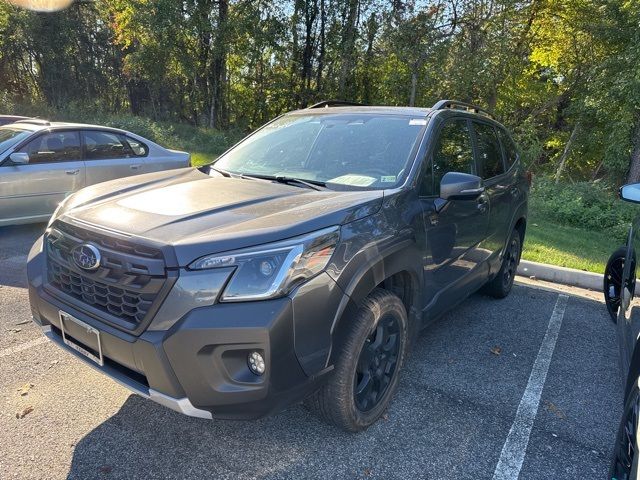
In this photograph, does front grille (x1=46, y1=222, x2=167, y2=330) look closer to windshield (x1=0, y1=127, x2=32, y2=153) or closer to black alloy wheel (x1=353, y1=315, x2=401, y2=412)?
black alloy wheel (x1=353, y1=315, x2=401, y2=412)

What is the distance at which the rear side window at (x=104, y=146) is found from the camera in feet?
21.9

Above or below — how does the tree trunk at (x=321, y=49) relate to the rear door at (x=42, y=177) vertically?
above

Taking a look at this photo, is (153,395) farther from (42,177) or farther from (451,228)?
(42,177)

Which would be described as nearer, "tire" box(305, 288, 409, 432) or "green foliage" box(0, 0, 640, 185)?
"tire" box(305, 288, 409, 432)

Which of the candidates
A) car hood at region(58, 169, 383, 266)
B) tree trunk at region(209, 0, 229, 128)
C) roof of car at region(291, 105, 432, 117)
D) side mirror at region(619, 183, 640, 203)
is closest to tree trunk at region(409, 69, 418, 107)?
tree trunk at region(209, 0, 229, 128)

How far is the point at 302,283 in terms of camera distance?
2066 mm

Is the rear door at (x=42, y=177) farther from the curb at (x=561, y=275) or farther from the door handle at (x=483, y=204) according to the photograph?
the curb at (x=561, y=275)

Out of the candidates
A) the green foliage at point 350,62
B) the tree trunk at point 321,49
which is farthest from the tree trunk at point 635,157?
the tree trunk at point 321,49

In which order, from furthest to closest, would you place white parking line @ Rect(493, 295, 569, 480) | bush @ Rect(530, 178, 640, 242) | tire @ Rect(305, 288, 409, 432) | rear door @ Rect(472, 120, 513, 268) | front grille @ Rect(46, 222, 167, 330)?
bush @ Rect(530, 178, 640, 242) < rear door @ Rect(472, 120, 513, 268) < white parking line @ Rect(493, 295, 569, 480) < tire @ Rect(305, 288, 409, 432) < front grille @ Rect(46, 222, 167, 330)

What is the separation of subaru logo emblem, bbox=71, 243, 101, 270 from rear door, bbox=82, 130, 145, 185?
490 cm

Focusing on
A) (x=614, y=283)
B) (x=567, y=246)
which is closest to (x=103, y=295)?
(x=614, y=283)

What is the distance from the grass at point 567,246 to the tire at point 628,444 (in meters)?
4.45

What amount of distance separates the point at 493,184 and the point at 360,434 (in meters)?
2.44

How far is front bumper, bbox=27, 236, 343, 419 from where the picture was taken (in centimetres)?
195
